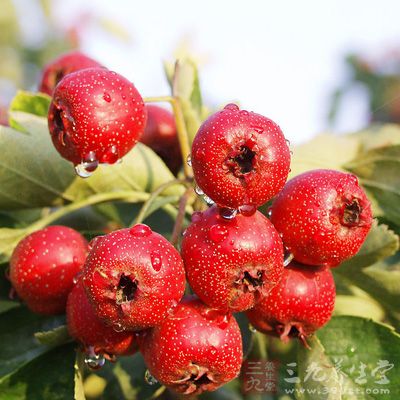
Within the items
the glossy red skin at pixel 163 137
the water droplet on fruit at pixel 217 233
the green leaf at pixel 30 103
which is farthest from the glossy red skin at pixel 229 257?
the green leaf at pixel 30 103

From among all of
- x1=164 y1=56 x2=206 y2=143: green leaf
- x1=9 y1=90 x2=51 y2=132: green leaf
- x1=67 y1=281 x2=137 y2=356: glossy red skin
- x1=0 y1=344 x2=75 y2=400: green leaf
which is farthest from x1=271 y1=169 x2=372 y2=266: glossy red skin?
x1=9 y1=90 x2=51 y2=132: green leaf

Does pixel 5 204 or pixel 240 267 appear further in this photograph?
pixel 5 204

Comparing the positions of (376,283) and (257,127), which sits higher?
(257,127)

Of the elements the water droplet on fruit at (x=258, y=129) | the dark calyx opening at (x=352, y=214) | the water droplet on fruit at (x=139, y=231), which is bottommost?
the dark calyx opening at (x=352, y=214)

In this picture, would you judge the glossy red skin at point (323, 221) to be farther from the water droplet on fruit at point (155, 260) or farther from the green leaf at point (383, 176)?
the green leaf at point (383, 176)

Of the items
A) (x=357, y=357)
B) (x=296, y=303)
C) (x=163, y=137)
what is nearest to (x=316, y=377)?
(x=357, y=357)

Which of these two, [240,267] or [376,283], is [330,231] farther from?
[376,283]

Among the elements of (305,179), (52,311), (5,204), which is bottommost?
(52,311)

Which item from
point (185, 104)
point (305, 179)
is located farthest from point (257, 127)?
point (185, 104)
